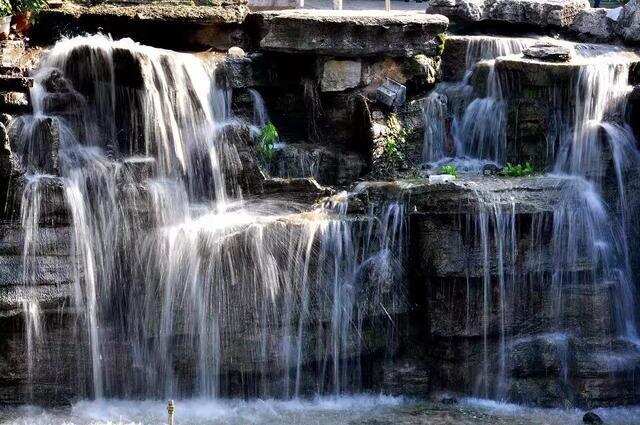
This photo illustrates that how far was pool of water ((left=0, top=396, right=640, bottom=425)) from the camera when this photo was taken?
11844 millimetres

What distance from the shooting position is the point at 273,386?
12.5 metres

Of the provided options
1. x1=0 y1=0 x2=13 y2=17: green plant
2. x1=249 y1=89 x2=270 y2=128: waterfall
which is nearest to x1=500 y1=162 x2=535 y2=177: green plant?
x1=249 y1=89 x2=270 y2=128: waterfall

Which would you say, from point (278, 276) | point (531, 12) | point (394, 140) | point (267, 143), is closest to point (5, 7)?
point (267, 143)

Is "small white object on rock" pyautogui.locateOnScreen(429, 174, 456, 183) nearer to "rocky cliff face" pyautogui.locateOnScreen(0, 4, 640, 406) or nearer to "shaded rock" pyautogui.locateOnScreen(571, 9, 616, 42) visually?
"rocky cliff face" pyautogui.locateOnScreen(0, 4, 640, 406)

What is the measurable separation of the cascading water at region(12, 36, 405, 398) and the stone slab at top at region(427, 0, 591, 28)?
17.3ft

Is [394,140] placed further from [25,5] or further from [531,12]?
[25,5]

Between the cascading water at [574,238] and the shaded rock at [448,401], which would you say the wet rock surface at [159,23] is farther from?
the shaded rock at [448,401]

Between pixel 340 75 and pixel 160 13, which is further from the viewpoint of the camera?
pixel 160 13

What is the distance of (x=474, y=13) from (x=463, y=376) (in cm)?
643

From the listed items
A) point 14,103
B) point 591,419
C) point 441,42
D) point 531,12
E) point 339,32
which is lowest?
point 591,419

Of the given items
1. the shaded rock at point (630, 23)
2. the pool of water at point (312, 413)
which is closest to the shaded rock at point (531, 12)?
the shaded rock at point (630, 23)

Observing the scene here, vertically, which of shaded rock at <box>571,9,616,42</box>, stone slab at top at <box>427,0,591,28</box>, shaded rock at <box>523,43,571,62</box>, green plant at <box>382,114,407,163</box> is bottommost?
green plant at <box>382,114,407,163</box>

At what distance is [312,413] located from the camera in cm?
1220

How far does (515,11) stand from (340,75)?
3788 millimetres
